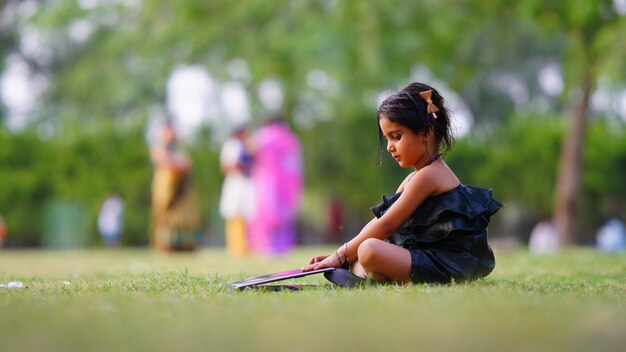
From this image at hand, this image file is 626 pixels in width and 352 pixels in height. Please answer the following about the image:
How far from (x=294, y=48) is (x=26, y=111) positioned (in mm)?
16419

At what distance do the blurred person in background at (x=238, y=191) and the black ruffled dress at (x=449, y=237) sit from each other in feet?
32.9

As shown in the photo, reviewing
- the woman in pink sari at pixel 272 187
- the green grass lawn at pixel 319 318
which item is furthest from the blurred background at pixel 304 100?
the green grass lawn at pixel 319 318

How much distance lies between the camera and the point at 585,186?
79.4 feet

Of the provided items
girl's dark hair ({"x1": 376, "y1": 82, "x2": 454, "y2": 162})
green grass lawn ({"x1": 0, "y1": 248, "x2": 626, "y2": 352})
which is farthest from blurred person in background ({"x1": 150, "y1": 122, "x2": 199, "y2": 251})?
green grass lawn ({"x1": 0, "y1": 248, "x2": 626, "y2": 352})

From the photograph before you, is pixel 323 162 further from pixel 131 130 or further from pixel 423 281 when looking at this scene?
pixel 423 281

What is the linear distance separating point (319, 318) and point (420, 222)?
1.90 m

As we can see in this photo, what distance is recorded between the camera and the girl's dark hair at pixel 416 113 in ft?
17.7

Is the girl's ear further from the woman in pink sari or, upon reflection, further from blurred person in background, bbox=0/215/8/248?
blurred person in background, bbox=0/215/8/248

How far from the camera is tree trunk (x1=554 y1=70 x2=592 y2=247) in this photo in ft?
51.2

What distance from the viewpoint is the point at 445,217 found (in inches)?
207

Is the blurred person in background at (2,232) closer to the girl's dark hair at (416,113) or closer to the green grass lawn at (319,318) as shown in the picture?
the green grass lawn at (319,318)

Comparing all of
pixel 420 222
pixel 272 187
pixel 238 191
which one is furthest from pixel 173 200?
pixel 420 222

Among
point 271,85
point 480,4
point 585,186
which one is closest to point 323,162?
point 271,85

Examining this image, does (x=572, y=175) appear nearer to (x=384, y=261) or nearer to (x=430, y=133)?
(x=430, y=133)
